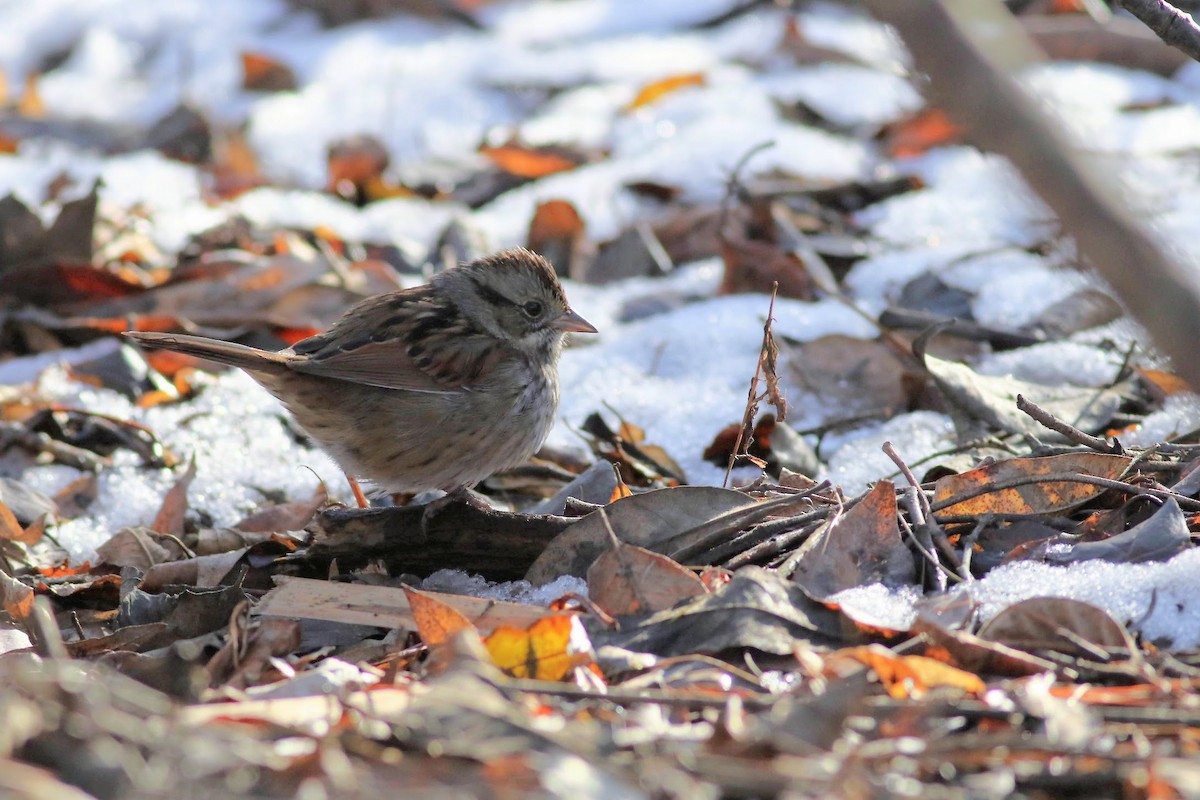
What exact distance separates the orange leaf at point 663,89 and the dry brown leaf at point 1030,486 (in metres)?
4.93

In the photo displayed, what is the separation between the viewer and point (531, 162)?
7.30 meters

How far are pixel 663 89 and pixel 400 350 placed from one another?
13.2 ft

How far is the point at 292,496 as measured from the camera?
4.65 metres

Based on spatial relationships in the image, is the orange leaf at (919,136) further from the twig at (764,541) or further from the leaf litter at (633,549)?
the twig at (764,541)

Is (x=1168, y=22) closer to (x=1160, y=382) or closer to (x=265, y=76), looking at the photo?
(x=1160, y=382)

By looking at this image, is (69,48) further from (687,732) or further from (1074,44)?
(687,732)

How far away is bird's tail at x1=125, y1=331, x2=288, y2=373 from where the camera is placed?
13.5 feet

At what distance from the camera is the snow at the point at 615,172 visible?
4.48 meters

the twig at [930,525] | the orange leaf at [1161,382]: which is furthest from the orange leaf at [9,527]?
the orange leaf at [1161,382]

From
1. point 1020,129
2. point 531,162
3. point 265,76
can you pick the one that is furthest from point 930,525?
point 265,76

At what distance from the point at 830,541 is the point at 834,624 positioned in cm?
35

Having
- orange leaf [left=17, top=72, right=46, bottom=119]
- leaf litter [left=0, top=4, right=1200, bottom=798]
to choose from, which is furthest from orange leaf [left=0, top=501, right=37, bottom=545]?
orange leaf [left=17, top=72, right=46, bottom=119]

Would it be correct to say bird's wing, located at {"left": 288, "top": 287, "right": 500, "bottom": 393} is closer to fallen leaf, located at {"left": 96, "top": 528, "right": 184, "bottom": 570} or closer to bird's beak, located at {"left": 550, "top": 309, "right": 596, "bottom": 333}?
bird's beak, located at {"left": 550, "top": 309, "right": 596, "bottom": 333}

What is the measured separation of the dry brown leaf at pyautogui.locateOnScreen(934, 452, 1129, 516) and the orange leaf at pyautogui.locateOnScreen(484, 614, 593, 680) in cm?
111
